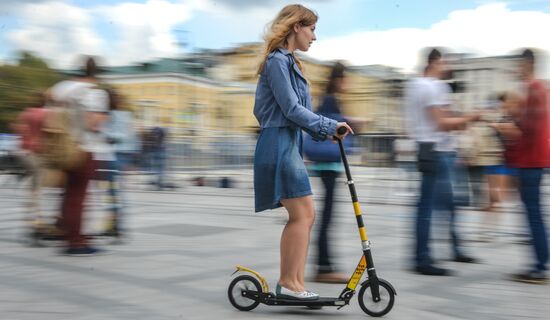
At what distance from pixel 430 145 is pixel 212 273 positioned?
1894 millimetres

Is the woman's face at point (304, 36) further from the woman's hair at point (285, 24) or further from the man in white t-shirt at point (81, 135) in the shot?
the man in white t-shirt at point (81, 135)

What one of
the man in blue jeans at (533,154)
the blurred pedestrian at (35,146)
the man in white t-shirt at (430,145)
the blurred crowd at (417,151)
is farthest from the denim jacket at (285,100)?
the blurred pedestrian at (35,146)

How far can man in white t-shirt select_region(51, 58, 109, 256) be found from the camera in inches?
264

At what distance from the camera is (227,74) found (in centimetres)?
2480

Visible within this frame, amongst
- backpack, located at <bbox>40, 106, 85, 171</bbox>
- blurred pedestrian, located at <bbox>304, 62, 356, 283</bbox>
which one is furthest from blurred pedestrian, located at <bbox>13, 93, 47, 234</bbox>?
blurred pedestrian, located at <bbox>304, 62, 356, 283</bbox>

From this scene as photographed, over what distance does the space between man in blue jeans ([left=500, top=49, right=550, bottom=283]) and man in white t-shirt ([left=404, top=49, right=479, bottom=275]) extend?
0.39 m

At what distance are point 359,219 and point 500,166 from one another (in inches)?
198

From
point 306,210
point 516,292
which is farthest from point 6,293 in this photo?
point 516,292

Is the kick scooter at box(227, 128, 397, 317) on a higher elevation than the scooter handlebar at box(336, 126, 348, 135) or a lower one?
lower

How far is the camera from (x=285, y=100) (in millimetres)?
4219

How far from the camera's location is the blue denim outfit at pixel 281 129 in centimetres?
421

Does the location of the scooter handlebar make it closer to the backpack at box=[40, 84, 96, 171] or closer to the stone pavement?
the stone pavement

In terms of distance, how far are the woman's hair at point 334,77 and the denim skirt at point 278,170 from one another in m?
1.31

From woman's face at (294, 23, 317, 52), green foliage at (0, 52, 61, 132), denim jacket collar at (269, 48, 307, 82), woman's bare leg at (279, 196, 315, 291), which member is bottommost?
woman's bare leg at (279, 196, 315, 291)
